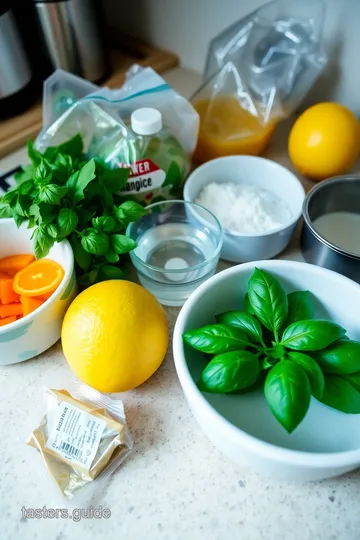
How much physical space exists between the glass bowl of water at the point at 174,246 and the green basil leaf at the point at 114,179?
58mm

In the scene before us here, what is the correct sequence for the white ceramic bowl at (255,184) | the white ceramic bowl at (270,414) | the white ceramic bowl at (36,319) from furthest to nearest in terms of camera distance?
the white ceramic bowl at (255,184) → the white ceramic bowl at (36,319) → the white ceramic bowl at (270,414)

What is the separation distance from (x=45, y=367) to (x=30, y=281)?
0.10 meters

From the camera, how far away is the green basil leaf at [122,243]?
554 millimetres

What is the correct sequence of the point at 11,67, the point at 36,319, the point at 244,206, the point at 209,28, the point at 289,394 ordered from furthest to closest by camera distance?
the point at 209,28 → the point at 11,67 → the point at 244,206 → the point at 36,319 → the point at 289,394

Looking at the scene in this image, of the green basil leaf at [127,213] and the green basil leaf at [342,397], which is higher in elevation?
the green basil leaf at [127,213]

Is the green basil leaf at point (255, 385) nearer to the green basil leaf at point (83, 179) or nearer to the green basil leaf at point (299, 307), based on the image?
the green basil leaf at point (299, 307)

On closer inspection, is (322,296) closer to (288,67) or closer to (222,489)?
(222,489)

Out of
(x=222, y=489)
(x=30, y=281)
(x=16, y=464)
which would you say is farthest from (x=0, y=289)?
(x=222, y=489)

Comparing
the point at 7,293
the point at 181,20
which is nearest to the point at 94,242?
the point at 7,293

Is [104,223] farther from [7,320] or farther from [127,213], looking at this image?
[7,320]

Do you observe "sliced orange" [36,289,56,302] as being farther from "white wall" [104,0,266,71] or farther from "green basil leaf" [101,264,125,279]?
"white wall" [104,0,266,71]

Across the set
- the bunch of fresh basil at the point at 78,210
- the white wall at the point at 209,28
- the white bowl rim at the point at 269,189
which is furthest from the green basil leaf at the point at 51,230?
the white wall at the point at 209,28

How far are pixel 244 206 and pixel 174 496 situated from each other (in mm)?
378

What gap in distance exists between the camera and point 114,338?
49 centimetres
